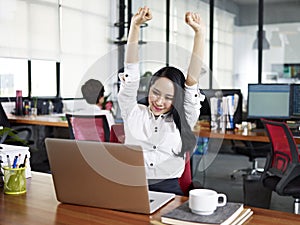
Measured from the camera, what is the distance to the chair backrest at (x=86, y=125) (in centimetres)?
348

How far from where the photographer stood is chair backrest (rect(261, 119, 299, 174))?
2828 millimetres

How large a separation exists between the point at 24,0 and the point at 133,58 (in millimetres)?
4944

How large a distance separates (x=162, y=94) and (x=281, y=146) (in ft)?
5.36

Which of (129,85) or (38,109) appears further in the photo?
(38,109)

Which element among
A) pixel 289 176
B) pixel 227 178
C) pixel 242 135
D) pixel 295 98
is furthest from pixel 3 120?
pixel 289 176

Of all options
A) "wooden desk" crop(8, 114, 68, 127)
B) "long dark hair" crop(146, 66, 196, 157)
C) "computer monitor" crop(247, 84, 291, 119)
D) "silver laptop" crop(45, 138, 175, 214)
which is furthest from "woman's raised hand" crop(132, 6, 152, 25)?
"wooden desk" crop(8, 114, 68, 127)

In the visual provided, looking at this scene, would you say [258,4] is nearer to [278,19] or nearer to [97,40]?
[278,19]

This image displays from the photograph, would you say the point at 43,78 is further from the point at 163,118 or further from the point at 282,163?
the point at 163,118

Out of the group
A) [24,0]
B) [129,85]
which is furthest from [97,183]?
[24,0]

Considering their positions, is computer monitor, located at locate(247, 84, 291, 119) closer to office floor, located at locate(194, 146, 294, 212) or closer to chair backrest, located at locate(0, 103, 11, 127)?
office floor, located at locate(194, 146, 294, 212)

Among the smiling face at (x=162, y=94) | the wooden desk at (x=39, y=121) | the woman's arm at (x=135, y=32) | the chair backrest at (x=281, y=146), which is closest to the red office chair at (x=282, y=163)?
the chair backrest at (x=281, y=146)

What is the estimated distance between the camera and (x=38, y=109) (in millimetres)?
5832

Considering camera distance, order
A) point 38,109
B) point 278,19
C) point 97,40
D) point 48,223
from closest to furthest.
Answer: point 48,223, point 38,109, point 278,19, point 97,40

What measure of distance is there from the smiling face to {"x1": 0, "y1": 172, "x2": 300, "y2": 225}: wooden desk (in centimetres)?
37
